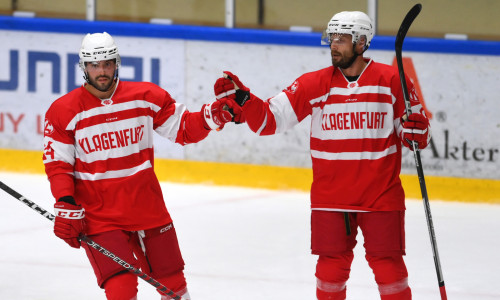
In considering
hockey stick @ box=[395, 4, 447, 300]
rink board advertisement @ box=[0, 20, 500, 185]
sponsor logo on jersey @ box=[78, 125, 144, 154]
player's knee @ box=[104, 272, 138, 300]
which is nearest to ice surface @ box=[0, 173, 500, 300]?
rink board advertisement @ box=[0, 20, 500, 185]

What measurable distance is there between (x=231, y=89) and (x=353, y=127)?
0.47 metres

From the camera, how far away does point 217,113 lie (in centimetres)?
374

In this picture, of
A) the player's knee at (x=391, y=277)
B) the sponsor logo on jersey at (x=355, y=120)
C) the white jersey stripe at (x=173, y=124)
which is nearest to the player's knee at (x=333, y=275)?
the player's knee at (x=391, y=277)

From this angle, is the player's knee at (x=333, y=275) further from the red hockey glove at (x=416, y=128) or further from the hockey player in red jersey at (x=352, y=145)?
the red hockey glove at (x=416, y=128)

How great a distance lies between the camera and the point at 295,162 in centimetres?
720

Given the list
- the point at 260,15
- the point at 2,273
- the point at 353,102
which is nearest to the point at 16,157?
the point at 260,15

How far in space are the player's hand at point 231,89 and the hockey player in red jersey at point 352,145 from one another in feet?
0.33

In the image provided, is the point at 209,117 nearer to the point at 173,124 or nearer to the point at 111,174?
the point at 173,124

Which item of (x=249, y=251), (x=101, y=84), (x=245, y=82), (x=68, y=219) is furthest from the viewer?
(x=245, y=82)

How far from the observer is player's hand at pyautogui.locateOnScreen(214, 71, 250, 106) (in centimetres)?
371

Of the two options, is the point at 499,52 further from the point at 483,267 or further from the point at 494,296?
the point at 494,296

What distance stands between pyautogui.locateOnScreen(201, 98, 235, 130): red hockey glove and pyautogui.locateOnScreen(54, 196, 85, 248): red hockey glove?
54cm

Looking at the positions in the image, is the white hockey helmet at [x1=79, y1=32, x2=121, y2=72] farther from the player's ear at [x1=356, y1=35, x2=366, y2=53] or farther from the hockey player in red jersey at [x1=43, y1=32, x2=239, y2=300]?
the player's ear at [x1=356, y1=35, x2=366, y2=53]

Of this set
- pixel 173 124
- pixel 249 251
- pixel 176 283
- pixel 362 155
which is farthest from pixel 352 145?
pixel 249 251
